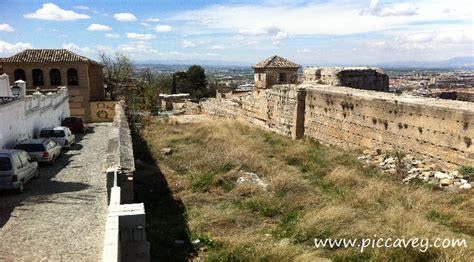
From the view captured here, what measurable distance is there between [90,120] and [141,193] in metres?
25.5

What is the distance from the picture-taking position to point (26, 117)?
18062 millimetres

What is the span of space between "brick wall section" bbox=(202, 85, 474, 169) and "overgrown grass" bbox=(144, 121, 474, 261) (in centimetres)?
95

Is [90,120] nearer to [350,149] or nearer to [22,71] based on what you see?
[22,71]

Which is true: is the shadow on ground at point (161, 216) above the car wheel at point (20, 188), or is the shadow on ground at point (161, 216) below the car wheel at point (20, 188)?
below

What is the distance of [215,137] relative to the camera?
18984mm

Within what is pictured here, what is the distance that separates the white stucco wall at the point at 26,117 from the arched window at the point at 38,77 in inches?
360

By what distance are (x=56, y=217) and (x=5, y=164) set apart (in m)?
3.21

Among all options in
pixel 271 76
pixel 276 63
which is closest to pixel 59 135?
pixel 271 76

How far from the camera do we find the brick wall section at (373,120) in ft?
38.0

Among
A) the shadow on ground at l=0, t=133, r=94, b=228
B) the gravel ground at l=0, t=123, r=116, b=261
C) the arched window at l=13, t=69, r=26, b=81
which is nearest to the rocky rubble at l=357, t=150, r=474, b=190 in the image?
the gravel ground at l=0, t=123, r=116, b=261

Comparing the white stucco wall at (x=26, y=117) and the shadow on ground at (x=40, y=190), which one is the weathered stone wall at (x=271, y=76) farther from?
the shadow on ground at (x=40, y=190)

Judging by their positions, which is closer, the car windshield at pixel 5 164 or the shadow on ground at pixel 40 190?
the shadow on ground at pixel 40 190

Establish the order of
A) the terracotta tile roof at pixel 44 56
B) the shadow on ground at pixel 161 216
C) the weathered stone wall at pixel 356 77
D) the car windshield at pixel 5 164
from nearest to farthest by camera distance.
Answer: the shadow on ground at pixel 161 216, the car windshield at pixel 5 164, the weathered stone wall at pixel 356 77, the terracotta tile roof at pixel 44 56

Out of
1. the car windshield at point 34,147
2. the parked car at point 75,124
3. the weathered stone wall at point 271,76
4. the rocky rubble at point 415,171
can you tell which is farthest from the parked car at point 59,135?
the weathered stone wall at point 271,76
